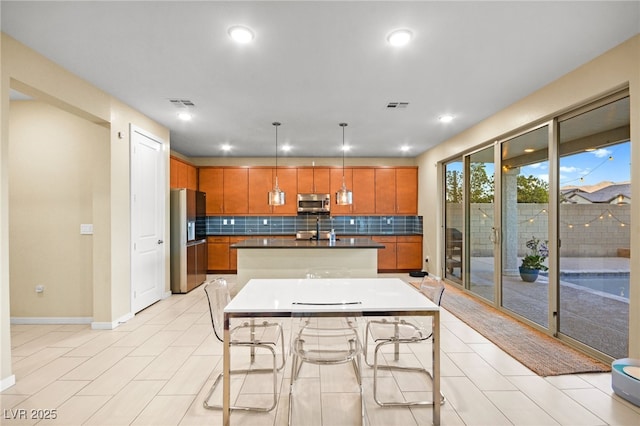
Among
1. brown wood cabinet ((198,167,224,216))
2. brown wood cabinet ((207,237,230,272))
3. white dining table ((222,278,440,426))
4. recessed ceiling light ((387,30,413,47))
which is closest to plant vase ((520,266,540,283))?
white dining table ((222,278,440,426))

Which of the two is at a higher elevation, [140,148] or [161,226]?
[140,148]

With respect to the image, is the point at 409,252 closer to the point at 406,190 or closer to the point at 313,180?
the point at 406,190

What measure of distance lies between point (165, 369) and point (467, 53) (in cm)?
380

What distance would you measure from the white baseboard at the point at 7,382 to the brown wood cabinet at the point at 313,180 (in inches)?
222

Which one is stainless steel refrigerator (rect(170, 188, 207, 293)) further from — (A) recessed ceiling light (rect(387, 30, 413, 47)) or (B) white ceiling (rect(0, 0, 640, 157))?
(A) recessed ceiling light (rect(387, 30, 413, 47))

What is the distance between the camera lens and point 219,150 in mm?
6859

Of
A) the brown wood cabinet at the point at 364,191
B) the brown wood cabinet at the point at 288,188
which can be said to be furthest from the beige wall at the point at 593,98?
the brown wood cabinet at the point at 288,188

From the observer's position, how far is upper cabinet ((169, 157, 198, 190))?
596 centimetres

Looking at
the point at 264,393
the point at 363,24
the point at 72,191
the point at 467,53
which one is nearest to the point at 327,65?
the point at 363,24

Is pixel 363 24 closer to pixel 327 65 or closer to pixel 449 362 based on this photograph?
pixel 327 65

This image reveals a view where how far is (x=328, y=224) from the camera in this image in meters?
7.84

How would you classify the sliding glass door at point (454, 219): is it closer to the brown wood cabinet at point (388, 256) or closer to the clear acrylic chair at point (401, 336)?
the brown wood cabinet at point (388, 256)

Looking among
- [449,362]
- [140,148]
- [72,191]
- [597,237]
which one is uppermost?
[140,148]

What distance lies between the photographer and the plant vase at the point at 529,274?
12.9 ft
